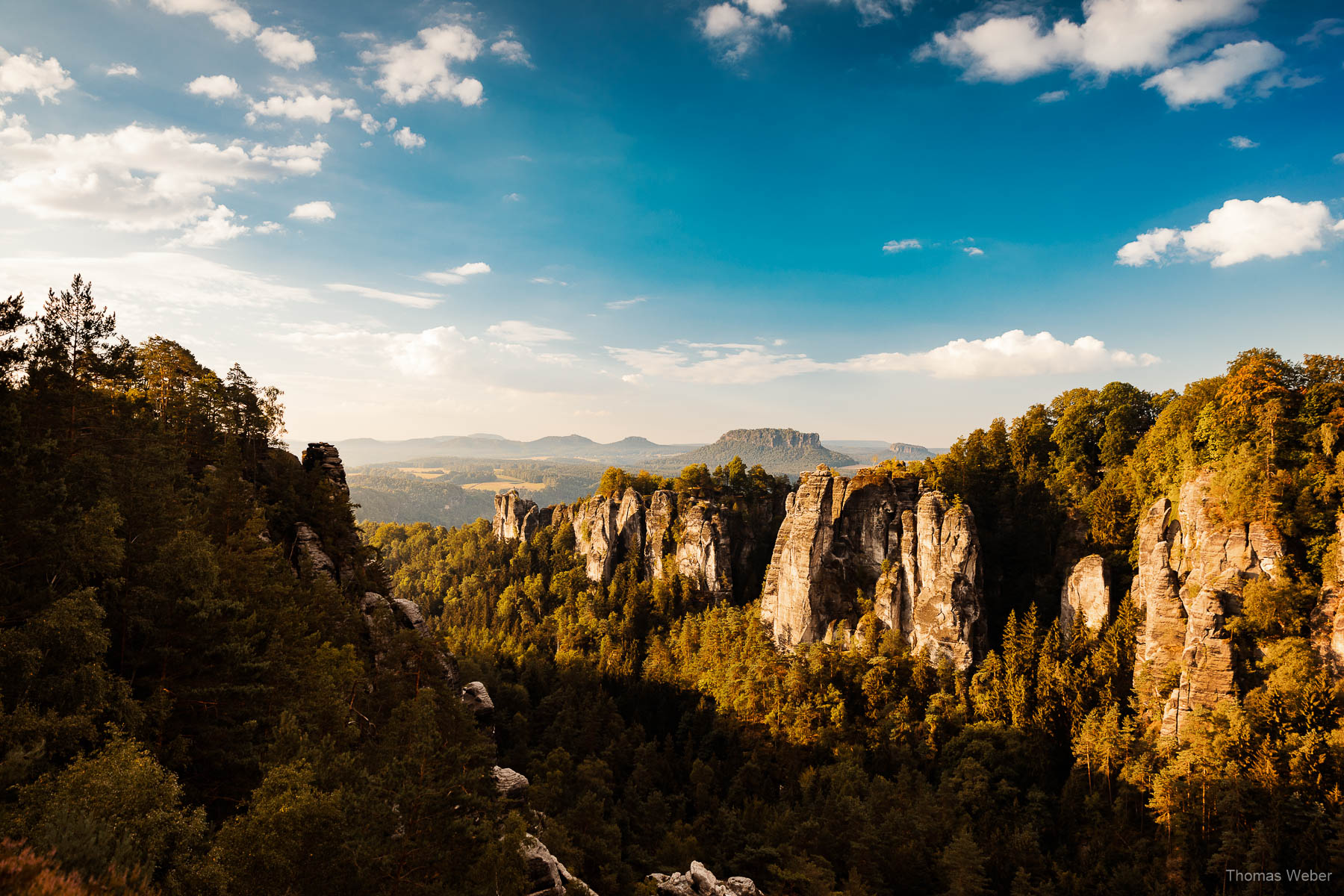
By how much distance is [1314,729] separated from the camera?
31.9m

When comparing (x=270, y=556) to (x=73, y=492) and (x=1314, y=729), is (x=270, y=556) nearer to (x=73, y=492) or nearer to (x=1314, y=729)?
(x=73, y=492)

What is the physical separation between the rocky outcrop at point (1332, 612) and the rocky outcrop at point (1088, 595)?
12.2m

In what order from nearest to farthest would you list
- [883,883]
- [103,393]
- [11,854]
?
1. [11,854]
2. [103,393]
3. [883,883]

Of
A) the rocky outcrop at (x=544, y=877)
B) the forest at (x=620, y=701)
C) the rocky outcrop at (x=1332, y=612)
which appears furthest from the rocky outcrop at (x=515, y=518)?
the rocky outcrop at (x=1332, y=612)

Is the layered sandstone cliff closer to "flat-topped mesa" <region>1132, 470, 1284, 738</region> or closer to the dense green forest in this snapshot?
the dense green forest

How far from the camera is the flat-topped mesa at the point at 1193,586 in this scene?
119 ft

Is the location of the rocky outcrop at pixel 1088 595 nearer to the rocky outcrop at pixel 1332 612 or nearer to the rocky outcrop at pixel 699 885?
the rocky outcrop at pixel 1332 612

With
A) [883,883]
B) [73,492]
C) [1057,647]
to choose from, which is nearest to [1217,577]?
[1057,647]

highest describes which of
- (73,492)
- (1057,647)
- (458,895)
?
(73,492)

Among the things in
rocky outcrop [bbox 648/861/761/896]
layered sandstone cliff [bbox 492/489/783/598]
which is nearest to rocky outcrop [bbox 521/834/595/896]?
rocky outcrop [bbox 648/861/761/896]

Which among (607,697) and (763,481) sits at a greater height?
(763,481)

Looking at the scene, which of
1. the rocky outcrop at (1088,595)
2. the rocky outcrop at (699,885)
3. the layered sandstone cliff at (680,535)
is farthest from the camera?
the layered sandstone cliff at (680,535)

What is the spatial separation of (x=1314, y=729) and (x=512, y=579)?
94.5m

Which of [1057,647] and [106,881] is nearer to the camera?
[106,881]
